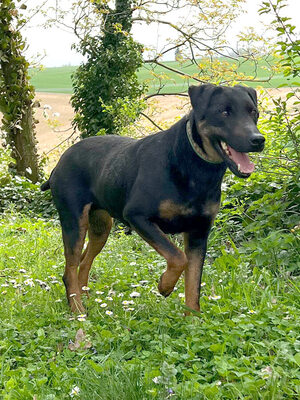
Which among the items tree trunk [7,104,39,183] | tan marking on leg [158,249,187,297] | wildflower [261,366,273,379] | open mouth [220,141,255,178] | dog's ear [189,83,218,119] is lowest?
tree trunk [7,104,39,183]

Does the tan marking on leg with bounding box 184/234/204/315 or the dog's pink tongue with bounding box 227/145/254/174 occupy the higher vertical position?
the dog's pink tongue with bounding box 227/145/254/174

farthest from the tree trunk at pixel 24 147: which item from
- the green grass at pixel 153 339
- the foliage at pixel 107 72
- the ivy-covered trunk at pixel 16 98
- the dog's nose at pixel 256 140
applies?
the dog's nose at pixel 256 140

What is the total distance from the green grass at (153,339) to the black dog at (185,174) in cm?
31

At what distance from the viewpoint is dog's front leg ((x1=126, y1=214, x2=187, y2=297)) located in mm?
4242

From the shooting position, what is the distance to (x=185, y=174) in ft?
14.4

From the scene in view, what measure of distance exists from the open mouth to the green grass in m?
0.97

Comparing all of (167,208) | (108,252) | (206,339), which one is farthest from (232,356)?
(108,252)

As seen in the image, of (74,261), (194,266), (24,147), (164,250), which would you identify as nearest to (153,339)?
(164,250)

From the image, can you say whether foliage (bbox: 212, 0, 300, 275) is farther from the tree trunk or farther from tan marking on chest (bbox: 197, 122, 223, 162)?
the tree trunk

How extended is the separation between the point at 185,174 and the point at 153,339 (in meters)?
1.19

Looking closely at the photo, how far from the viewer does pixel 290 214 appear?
6.24m

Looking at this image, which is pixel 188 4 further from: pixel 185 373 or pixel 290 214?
pixel 185 373

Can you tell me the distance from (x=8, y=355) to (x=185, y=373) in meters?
1.38

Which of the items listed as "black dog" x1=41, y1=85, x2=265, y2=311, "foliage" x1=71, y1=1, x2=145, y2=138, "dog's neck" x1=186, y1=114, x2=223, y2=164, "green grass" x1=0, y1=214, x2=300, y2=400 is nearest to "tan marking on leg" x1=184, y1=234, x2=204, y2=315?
"black dog" x1=41, y1=85, x2=265, y2=311
